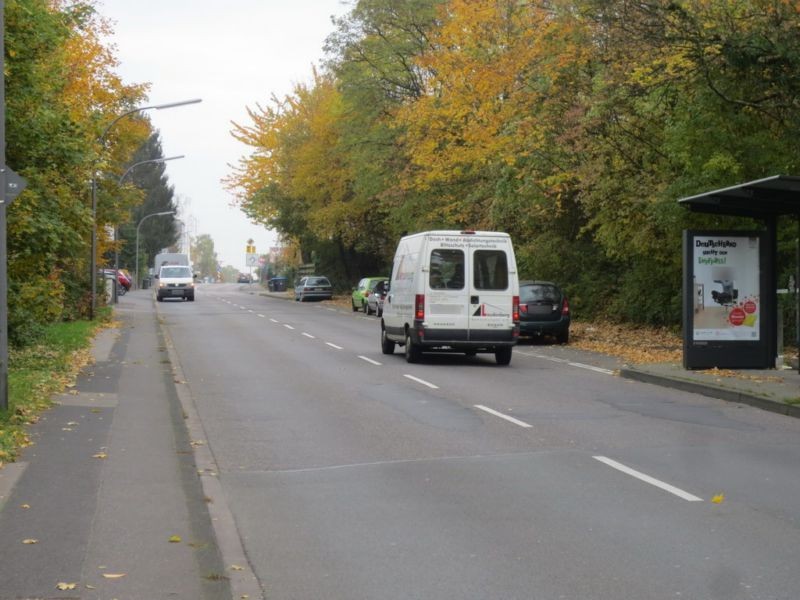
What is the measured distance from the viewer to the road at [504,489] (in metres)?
6.00

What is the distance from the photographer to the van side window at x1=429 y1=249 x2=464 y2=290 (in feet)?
65.5

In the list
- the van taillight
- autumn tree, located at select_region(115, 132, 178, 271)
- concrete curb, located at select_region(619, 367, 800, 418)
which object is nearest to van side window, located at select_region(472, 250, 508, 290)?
the van taillight

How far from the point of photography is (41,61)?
1862 centimetres

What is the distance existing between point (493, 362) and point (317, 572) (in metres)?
15.5

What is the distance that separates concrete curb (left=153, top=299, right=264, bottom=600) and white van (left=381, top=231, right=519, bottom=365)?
7459 mm

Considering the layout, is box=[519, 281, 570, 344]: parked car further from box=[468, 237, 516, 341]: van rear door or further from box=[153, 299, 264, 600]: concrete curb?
box=[153, 299, 264, 600]: concrete curb

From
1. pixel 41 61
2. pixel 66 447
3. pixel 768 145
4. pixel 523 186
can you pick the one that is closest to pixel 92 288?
pixel 523 186

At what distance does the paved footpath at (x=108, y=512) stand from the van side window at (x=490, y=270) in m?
8.02

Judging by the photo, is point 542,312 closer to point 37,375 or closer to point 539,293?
point 539,293

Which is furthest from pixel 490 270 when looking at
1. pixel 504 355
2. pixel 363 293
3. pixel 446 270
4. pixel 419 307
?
pixel 363 293

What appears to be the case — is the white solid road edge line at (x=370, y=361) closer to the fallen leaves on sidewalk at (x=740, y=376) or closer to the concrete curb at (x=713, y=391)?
the concrete curb at (x=713, y=391)

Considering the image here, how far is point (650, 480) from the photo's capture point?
8781 millimetres

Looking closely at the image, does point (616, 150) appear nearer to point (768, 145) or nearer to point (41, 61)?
point (768, 145)

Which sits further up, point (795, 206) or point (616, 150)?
point (616, 150)
